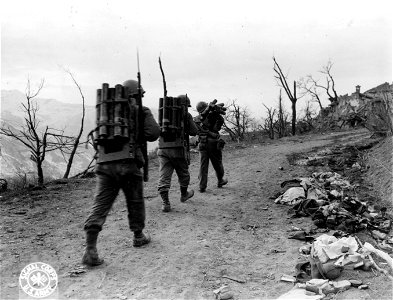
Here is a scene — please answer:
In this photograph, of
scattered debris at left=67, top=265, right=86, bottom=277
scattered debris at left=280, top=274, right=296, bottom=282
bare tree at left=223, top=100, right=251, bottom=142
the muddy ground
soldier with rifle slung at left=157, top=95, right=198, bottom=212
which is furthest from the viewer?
bare tree at left=223, top=100, right=251, bottom=142

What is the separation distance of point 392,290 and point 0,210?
21.6 ft

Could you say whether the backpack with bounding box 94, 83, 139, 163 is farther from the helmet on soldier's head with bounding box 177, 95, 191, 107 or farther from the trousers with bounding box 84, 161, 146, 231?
the helmet on soldier's head with bounding box 177, 95, 191, 107

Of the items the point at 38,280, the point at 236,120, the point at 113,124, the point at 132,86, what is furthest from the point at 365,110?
the point at 38,280

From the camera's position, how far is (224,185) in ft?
32.6

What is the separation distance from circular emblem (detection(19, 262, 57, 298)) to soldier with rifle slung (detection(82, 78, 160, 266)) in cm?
43

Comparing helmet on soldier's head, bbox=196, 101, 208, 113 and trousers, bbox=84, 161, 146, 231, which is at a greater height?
helmet on soldier's head, bbox=196, 101, 208, 113

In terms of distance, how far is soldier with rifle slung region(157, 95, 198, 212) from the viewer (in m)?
6.98

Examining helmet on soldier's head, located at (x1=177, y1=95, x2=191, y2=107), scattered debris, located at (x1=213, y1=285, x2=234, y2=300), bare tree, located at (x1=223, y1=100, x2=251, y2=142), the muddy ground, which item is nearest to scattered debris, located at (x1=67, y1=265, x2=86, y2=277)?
the muddy ground

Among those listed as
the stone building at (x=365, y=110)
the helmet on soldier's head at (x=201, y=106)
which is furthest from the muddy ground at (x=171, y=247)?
the stone building at (x=365, y=110)

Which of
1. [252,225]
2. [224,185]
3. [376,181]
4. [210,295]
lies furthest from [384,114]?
[210,295]

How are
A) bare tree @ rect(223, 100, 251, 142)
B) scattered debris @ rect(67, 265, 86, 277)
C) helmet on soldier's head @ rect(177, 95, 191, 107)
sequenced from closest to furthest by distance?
scattered debris @ rect(67, 265, 86, 277)
helmet on soldier's head @ rect(177, 95, 191, 107)
bare tree @ rect(223, 100, 251, 142)

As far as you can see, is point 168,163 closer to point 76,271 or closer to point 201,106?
point 201,106

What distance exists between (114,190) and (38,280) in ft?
4.21

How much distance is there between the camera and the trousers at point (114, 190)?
477cm
